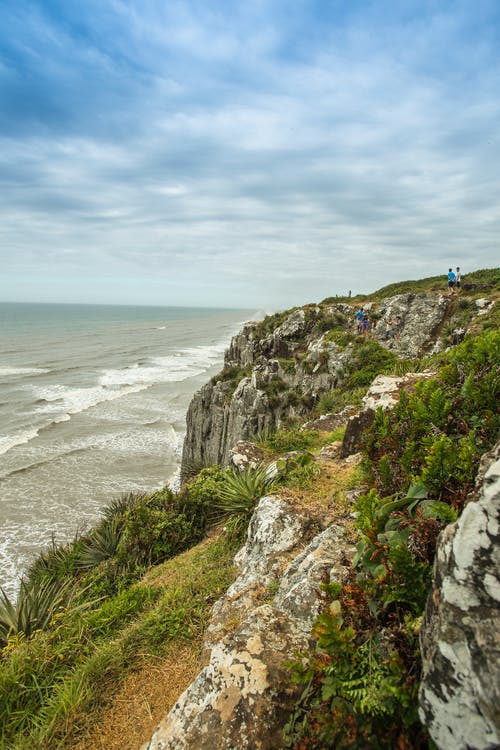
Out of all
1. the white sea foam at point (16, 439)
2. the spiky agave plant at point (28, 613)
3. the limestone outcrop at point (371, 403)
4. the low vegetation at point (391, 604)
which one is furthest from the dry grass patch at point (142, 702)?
the white sea foam at point (16, 439)

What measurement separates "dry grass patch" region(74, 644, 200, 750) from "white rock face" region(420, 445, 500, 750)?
285 centimetres

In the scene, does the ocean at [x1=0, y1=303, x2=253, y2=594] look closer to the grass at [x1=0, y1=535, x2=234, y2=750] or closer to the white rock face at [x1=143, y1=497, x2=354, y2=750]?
the grass at [x1=0, y1=535, x2=234, y2=750]

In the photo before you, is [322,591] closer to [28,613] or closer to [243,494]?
[243,494]

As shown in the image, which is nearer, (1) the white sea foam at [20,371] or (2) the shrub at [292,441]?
(2) the shrub at [292,441]

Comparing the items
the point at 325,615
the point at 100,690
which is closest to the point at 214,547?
the point at 100,690

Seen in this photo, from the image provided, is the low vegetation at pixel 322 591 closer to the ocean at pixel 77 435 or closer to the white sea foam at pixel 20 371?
the ocean at pixel 77 435

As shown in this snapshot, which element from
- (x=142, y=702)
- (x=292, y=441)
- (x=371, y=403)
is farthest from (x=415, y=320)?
(x=142, y=702)

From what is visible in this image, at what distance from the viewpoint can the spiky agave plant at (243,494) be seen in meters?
6.98

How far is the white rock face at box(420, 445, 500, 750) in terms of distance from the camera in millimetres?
1760

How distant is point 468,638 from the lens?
185 cm

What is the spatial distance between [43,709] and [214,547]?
10.7ft

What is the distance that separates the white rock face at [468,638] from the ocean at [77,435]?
1415 centimetres

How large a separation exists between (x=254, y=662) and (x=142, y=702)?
5.13 feet

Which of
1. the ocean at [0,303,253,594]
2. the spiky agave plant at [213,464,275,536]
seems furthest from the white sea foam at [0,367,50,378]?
the spiky agave plant at [213,464,275,536]
